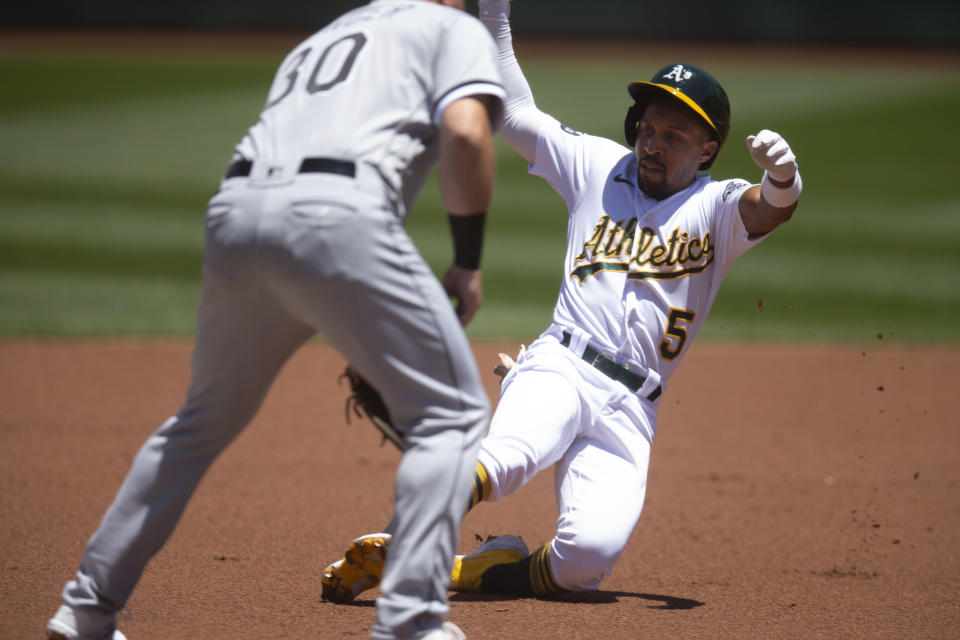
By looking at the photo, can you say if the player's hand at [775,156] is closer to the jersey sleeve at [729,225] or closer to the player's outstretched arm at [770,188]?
the player's outstretched arm at [770,188]

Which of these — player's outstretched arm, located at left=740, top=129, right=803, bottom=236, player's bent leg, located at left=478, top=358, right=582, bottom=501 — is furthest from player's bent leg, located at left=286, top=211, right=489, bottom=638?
player's outstretched arm, located at left=740, top=129, right=803, bottom=236

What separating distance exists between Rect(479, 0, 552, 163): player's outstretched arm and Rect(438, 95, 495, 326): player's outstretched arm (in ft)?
4.65

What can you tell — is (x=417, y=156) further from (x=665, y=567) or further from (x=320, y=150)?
(x=665, y=567)

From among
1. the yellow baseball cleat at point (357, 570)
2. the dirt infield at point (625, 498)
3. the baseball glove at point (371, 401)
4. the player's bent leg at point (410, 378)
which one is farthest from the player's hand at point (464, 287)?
the dirt infield at point (625, 498)

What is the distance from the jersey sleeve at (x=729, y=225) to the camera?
3678 mm

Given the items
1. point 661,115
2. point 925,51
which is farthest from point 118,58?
point 661,115

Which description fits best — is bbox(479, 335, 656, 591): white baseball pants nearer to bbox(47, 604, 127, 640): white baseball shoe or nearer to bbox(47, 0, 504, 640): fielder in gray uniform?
bbox(47, 0, 504, 640): fielder in gray uniform

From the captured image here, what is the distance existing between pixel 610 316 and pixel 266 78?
1961 cm

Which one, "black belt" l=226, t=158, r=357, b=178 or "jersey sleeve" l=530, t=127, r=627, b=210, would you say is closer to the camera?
"black belt" l=226, t=158, r=357, b=178

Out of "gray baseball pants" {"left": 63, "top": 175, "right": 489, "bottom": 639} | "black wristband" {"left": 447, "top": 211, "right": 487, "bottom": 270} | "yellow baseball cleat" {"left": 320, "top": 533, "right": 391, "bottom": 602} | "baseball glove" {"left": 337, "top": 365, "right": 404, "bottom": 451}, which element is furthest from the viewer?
"yellow baseball cleat" {"left": 320, "top": 533, "right": 391, "bottom": 602}

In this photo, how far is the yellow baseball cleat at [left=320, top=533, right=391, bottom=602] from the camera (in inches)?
131

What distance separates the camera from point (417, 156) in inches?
104

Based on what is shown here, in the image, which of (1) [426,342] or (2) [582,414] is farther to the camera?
(2) [582,414]

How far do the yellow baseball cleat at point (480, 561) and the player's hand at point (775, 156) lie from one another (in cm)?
156
